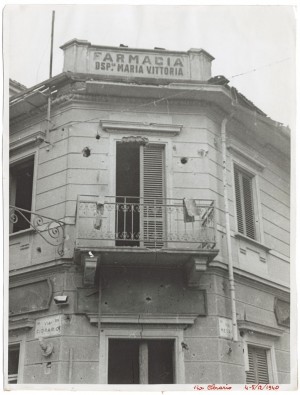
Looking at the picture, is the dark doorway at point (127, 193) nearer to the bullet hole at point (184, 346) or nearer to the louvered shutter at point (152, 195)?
the louvered shutter at point (152, 195)

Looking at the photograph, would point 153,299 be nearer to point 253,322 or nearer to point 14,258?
point 253,322

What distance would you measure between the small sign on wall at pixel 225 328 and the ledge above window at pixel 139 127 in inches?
133

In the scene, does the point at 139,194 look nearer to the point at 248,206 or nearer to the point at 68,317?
the point at 248,206

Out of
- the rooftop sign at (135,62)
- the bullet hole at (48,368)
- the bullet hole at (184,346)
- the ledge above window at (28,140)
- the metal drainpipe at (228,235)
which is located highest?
the rooftop sign at (135,62)

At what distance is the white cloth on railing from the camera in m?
9.24

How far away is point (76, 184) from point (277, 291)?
3973mm

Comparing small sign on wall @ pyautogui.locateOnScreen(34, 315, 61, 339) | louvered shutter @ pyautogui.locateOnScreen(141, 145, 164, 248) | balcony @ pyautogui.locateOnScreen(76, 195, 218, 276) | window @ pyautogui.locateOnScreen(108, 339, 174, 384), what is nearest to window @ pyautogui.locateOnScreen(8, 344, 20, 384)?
small sign on wall @ pyautogui.locateOnScreen(34, 315, 61, 339)

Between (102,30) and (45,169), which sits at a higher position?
(102,30)

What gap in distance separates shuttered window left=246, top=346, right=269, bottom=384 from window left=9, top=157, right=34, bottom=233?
435cm

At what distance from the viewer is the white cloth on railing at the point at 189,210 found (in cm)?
924

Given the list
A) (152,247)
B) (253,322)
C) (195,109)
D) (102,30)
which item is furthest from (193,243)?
(102,30)

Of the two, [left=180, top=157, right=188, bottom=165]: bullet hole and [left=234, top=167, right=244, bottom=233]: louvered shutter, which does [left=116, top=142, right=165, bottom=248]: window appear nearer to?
[left=180, top=157, right=188, bottom=165]: bullet hole

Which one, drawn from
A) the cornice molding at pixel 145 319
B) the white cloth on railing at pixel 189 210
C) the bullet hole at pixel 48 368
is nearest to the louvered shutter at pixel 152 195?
the white cloth on railing at pixel 189 210

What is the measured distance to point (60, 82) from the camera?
10.4 metres
